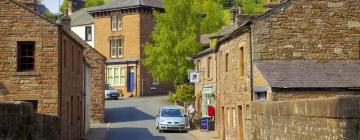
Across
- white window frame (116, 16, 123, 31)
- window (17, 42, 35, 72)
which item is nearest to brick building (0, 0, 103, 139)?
window (17, 42, 35, 72)

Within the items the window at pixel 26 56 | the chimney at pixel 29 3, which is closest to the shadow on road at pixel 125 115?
the chimney at pixel 29 3

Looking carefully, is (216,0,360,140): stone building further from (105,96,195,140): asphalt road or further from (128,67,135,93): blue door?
(128,67,135,93): blue door

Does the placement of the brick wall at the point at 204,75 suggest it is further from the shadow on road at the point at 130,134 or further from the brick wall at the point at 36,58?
the brick wall at the point at 36,58

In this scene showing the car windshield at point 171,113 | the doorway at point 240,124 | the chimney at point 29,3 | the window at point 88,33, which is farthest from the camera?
the window at point 88,33

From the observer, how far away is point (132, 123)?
148ft

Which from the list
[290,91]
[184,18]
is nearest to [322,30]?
[290,91]

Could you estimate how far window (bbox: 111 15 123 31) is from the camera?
70531 mm

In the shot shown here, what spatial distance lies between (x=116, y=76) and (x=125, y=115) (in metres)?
21.6

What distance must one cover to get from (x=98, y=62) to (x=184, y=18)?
14402 mm

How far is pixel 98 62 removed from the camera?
47.4m

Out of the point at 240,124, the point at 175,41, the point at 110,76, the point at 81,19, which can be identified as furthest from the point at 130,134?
the point at 81,19

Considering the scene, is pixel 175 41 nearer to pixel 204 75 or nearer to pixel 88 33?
pixel 204 75

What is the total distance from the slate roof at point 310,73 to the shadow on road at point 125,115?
22.3 m

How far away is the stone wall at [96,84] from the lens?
46062 millimetres
